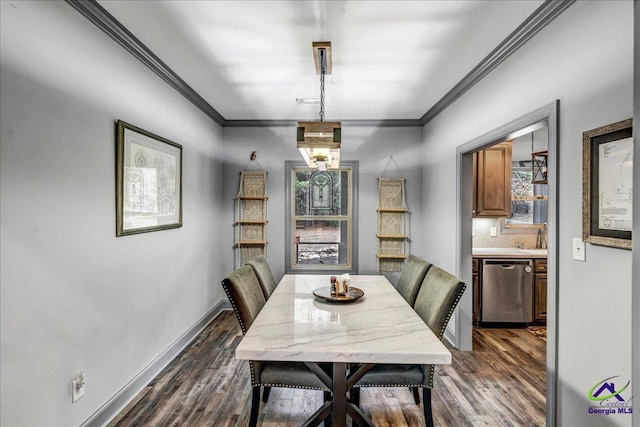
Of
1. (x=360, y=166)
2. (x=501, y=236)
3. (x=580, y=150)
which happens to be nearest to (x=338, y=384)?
(x=580, y=150)

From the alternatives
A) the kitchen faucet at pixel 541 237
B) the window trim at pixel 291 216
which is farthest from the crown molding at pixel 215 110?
the kitchen faucet at pixel 541 237

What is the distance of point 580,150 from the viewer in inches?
63.2

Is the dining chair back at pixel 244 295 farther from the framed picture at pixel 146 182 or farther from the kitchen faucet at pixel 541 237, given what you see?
the kitchen faucet at pixel 541 237

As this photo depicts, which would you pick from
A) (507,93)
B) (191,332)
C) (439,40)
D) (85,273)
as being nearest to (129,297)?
(85,273)

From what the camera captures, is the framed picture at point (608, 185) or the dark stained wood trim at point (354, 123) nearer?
the framed picture at point (608, 185)

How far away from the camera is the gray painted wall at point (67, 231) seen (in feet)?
4.57

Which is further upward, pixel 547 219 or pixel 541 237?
pixel 547 219

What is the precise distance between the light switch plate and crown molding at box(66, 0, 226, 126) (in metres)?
3.00

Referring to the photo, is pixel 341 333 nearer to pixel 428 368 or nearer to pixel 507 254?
pixel 428 368

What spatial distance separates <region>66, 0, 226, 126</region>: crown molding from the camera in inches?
69.5

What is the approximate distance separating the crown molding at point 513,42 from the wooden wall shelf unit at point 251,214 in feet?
8.21

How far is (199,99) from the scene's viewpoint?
3.32 meters

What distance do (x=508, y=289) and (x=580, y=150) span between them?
7.77 feet

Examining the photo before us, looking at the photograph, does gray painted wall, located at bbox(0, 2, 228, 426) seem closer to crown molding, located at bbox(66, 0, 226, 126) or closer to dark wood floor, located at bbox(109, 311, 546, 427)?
crown molding, located at bbox(66, 0, 226, 126)
